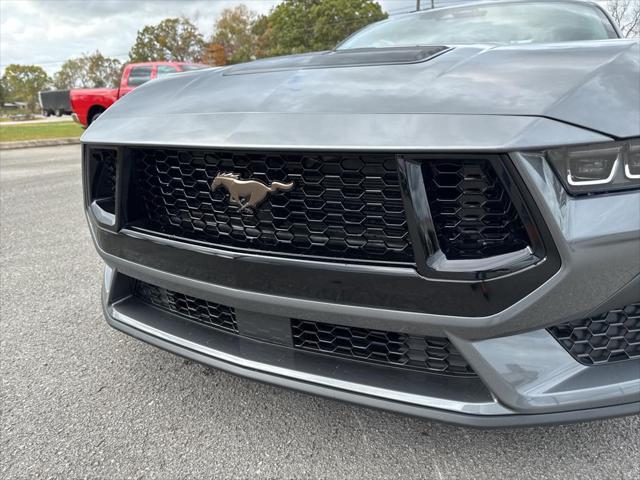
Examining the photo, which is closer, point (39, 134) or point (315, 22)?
point (39, 134)

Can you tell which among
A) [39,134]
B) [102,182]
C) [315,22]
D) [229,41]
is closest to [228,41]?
[229,41]

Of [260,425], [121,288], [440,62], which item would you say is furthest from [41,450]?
[440,62]

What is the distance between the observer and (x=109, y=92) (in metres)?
12.0

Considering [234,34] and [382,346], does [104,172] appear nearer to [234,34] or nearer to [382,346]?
[382,346]

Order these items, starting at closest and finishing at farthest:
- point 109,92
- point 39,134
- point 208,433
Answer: point 208,433, point 109,92, point 39,134

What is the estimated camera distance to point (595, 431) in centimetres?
156

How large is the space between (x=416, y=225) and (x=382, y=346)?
42 centimetres

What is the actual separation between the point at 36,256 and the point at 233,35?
48997mm

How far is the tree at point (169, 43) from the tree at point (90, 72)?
7390mm

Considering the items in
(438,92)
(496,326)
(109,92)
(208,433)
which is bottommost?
(208,433)

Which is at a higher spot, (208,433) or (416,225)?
(416,225)

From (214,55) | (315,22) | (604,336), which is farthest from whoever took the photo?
(214,55)

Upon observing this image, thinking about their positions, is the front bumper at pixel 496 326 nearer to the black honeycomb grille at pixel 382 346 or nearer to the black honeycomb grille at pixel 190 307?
the black honeycomb grille at pixel 382 346

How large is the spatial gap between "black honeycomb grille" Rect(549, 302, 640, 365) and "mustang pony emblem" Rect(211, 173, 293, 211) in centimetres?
81
